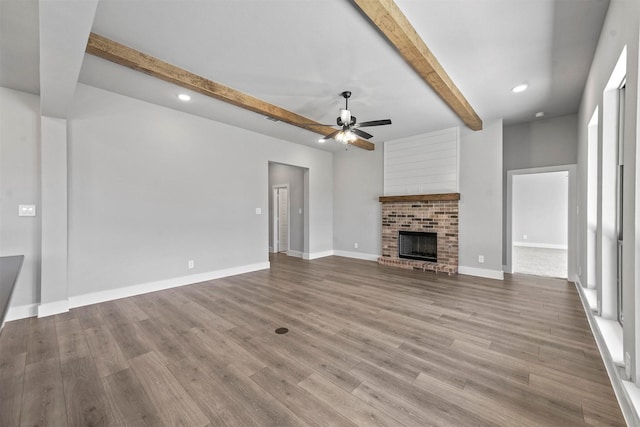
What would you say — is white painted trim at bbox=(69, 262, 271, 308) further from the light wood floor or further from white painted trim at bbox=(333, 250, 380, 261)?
white painted trim at bbox=(333, 250, 380, 261)

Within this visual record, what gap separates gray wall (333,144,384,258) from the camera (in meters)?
6.39

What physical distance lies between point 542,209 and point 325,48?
30.6ft

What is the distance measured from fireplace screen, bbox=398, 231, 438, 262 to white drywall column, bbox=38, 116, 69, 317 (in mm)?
5648

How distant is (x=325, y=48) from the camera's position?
8.54ft

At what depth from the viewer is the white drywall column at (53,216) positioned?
9.96 feet

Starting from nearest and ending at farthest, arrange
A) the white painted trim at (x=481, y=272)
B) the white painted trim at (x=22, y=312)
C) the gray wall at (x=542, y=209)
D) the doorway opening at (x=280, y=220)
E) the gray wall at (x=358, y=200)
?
the white painted trim at (x=22, y=312)
the white painted trim at (x=481, y=272)
the gray wall at (x=358, y=200)
the doorway opening at (x=280, y=220)
the gray wall at (x=542, y=209)

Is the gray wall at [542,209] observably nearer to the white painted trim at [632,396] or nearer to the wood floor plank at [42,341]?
the white painted trim at [632,396]

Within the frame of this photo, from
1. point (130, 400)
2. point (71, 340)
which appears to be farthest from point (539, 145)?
point (71, 340)

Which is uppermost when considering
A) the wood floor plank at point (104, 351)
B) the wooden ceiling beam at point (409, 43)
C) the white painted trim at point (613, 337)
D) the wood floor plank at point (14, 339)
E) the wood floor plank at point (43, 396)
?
the wooden ceiling beam at point (409, 43)

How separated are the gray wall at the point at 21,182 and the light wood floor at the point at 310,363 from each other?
62 centimetres

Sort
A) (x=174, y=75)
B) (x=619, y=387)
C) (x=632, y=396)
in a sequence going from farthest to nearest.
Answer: (x=174, y=75)
(x=619, y=387)
(x=632, y=396)

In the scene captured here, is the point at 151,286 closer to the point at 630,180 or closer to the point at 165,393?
the point at 165,393

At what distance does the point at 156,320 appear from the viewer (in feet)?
9.64

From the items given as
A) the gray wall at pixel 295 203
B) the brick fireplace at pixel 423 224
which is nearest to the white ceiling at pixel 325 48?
the brick fireplace at pixel 423 224
